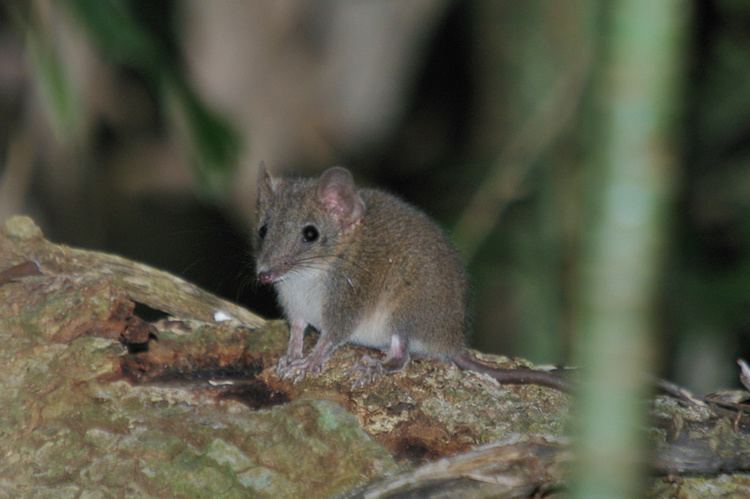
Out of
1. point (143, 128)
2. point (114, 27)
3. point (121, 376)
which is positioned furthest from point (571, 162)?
point (143, 128)

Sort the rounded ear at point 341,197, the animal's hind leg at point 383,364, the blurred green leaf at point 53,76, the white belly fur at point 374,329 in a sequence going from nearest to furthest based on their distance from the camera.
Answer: the animal's hind leg at point 383,364 → the blurred green leaf at point 53,76 → the white belly fur at point 374,329 → the rounded ear at point 341,197

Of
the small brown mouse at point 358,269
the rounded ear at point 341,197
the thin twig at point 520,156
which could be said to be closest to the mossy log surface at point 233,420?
the small brown mouse at point 358,269

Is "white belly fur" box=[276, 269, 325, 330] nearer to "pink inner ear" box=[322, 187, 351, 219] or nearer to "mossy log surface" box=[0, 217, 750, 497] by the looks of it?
"pink inner ear" box=[322, 187, 351, 219]

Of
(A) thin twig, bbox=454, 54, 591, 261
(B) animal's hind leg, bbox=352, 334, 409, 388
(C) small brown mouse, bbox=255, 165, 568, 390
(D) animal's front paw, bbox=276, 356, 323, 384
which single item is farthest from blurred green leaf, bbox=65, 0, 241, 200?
(D) animal's front paw, bbox=276, 356, 323, 384

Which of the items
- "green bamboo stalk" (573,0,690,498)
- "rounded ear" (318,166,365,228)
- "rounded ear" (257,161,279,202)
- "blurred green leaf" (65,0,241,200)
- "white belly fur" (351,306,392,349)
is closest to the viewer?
"green bamboo stalk" (573,0,690,498)

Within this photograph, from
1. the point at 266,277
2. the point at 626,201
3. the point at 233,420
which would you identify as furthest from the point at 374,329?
the point at 626,201

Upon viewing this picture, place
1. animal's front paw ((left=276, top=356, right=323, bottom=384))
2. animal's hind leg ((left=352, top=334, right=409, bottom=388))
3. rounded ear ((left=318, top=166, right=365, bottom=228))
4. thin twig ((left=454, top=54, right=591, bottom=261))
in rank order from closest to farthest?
1. animal's front paw ((left=276, top=356, right=323, bottom=384))
2. animal's hind leg ((left=352, top=334, right=409, bottom=388))
3. rounded ear ((left=318, top=166, right=365, bottom=228))
4. thin twig ((left=454, top=54, right=591, bottom=261))

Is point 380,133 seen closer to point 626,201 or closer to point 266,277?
point 266,277

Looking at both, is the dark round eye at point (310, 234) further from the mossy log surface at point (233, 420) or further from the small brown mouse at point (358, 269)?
the mossy log surface at point (233, 420)

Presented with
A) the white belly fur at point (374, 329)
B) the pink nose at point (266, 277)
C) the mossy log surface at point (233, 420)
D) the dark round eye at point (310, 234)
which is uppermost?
the dark round eye at point (310, 234)
